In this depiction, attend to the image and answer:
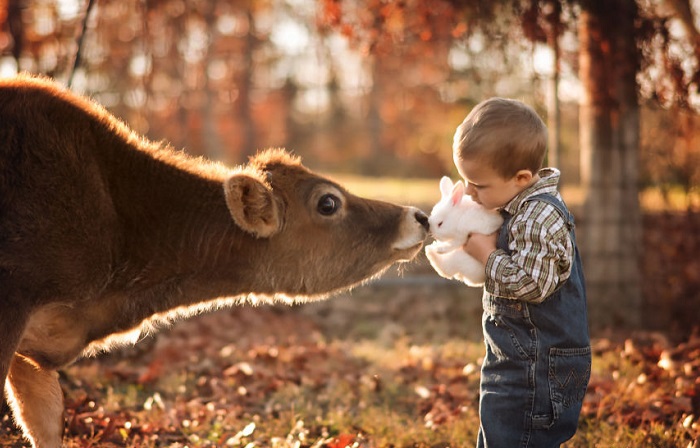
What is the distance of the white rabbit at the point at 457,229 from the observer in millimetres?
4285

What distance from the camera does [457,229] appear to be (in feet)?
14.3

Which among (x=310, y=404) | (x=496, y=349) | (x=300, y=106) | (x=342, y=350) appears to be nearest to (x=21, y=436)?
(x=310, y=404)

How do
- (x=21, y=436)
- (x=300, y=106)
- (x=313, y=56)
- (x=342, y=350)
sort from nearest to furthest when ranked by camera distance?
1. (x=21, y=436)
2. (x=342, y=350)
3. (x=313, y=56)
4. (x=300, y=106)

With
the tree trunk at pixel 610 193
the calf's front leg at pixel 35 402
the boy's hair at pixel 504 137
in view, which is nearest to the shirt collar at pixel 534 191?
the boy's hair at pixel 504 137

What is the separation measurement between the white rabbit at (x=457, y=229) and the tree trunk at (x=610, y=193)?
512 centimetres

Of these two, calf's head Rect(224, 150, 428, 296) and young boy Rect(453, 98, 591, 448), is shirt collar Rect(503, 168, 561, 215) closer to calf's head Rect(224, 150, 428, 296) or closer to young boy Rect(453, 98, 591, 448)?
young boy Rect(453, 98, 591, 448)

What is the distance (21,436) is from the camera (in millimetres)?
5309

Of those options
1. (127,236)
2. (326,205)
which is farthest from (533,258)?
(127,236)

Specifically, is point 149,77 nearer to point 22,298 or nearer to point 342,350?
point 342,350

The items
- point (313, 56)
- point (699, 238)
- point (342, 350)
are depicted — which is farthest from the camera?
point (313, 56)

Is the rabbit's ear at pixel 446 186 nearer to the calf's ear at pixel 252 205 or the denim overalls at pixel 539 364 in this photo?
the denim overalls at pixel 539 364

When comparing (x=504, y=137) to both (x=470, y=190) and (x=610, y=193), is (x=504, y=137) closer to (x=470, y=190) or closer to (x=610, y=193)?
(x=470, y=190)

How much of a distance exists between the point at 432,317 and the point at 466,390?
13.0ft

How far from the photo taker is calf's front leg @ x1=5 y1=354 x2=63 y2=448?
15.6ft
